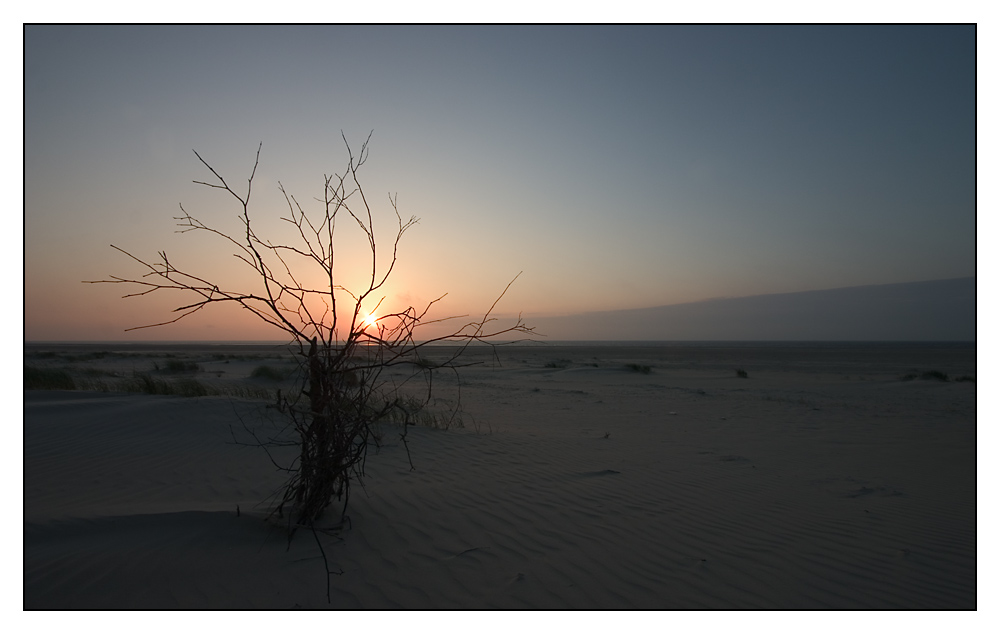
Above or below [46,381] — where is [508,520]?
below

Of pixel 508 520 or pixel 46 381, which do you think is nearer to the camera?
pixel 508 520

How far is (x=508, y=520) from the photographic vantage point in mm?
Answer: 4812

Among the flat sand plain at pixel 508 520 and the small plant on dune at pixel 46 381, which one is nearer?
the flat sand plain at pixel 508 520

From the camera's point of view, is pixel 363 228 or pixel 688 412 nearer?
pixel 363 228

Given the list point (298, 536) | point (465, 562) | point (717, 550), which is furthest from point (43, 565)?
point (717, 550)

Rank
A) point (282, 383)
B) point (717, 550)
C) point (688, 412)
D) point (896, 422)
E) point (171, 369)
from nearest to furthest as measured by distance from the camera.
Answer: point (717, 550), point (896, 422), point (688, 412), point (282, 383), point (171, 369)

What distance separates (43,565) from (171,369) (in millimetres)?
25291

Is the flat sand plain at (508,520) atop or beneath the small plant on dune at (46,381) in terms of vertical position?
beneath

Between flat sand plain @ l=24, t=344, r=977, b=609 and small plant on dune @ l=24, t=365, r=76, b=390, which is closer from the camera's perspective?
flat sand plain @ l=24, t=344, r=977, b=609

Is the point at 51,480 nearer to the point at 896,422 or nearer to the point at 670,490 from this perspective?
the point at 670,490

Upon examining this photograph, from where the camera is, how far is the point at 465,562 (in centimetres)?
394

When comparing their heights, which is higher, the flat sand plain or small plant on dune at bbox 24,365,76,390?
small plant on dune at bbox 24,365,76,390

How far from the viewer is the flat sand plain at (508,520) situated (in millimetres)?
3557

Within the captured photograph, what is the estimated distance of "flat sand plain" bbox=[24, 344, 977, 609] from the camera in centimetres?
356
